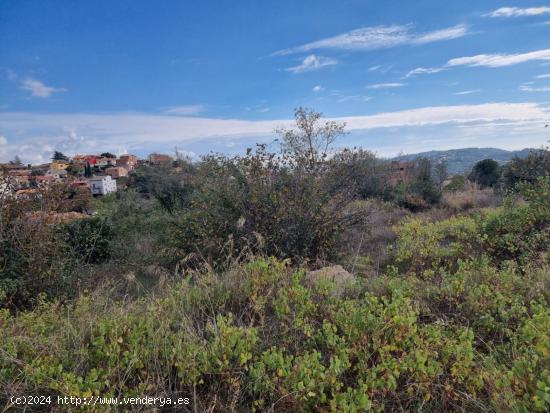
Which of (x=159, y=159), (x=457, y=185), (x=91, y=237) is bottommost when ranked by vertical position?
(x=457, y=185)

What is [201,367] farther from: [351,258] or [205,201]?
[205,201]

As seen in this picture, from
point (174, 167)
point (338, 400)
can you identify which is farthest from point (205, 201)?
point (174, 167)

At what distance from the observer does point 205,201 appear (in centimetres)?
691

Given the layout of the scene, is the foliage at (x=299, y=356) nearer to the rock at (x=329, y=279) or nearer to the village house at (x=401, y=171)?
the rock at (x=329, y=279)

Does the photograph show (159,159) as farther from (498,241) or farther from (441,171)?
(498,241)

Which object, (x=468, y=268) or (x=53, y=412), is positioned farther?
(x=468, y=268)

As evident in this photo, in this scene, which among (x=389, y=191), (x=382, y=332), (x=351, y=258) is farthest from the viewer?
(x=389, y=191)

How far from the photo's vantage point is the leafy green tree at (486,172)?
821 inches

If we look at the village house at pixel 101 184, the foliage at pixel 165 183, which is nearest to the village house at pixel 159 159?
the foliage at pixel 165 183

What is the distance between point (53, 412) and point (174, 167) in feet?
50.7

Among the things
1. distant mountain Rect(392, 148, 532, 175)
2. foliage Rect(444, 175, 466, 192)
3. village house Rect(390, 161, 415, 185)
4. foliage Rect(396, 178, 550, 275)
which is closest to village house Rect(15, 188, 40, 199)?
foliage Rect(396, 178, 550, 275)

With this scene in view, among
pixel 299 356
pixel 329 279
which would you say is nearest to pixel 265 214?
pixel 329 279

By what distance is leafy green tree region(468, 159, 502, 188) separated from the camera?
2086cm

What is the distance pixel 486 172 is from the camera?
2166cm
